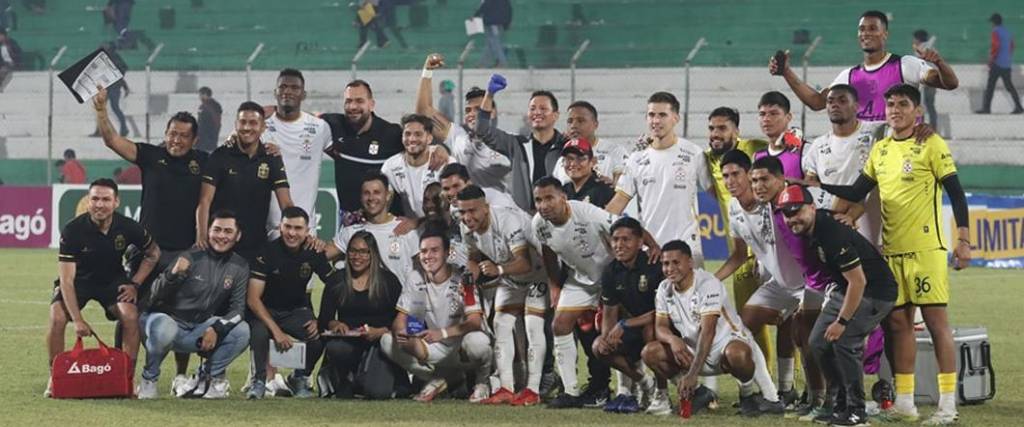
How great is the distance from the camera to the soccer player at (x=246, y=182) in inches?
490

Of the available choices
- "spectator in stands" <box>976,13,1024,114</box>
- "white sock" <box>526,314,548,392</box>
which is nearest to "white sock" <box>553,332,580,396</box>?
"white sock" <box>526,314,548,392</box>

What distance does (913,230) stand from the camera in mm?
10641

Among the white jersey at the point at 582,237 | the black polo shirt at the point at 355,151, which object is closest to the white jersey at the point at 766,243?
the white jersey at the point at 582,237

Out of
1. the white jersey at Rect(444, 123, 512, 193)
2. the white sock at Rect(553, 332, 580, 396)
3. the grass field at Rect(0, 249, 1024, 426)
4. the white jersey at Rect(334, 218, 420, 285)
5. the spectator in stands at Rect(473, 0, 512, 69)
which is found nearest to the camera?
the grass field at Rect(0, 249, 1024, 426)

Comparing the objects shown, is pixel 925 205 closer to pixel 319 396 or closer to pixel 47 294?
pixel 319 396

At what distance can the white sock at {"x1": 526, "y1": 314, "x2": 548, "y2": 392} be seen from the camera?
11656 millimetres

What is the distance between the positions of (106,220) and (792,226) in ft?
15.0

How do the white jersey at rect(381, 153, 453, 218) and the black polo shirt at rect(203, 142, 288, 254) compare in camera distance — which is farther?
the white jersey at rect(381, 153, 453, 218)

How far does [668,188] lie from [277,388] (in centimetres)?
292

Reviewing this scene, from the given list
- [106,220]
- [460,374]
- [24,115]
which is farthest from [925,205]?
[24,115]

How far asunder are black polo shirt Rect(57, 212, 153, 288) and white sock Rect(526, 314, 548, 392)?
2608 millimetres

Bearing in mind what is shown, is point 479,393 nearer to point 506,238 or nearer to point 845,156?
point 506,238

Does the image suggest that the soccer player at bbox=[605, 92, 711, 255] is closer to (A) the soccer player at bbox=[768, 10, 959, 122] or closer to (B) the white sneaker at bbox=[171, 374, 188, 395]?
(A) the soccer player at bbox=[768, 10, 959, 122]

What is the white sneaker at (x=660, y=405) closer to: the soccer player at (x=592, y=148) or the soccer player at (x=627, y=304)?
the soccer player at (x=627, y=304)
